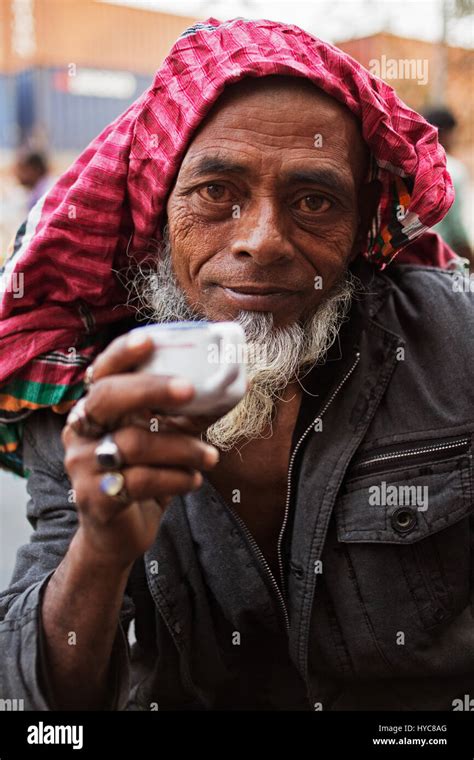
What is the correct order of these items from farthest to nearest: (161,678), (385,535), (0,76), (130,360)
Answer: (0,76) → (161,678) → (385,535) → (130,360)

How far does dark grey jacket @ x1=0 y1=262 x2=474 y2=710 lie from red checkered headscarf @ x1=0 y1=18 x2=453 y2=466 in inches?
7.2

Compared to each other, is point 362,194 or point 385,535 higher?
point 362,194

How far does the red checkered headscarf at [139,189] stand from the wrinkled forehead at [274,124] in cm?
4

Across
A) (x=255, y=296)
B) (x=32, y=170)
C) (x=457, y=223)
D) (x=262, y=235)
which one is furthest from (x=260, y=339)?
(x=32, y=170)

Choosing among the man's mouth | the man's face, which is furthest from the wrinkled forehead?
the man's mouth

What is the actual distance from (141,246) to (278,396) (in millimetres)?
560

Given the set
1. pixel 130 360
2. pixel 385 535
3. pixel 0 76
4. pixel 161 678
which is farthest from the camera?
pixel 0 76

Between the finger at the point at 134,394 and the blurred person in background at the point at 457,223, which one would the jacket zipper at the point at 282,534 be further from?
the blurred person in background at the point at 457,223

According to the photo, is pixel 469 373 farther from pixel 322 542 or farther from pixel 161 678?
pixel 161 678

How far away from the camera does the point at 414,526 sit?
6.74 feet

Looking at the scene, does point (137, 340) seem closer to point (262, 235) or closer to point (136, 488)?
point (136, 488)

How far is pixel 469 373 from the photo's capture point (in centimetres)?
219

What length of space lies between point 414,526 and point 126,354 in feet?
3.35

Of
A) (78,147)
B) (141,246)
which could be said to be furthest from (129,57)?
(141,246)
